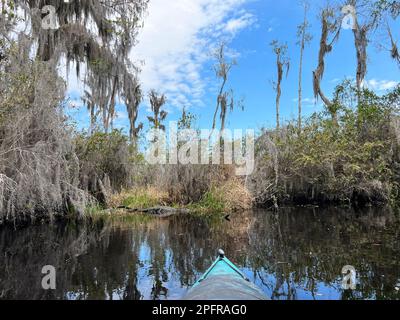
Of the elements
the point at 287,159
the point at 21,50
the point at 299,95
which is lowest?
the point at 287,159

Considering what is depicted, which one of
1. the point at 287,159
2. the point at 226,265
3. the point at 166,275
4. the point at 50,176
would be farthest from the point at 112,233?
the point at 287,159

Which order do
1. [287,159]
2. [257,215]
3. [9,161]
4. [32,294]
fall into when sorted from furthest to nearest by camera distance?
[287,159], [257,215], [9,161], [32,294]

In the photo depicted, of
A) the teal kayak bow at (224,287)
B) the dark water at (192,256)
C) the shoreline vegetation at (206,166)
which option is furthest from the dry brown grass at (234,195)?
the teal kayak bow at (224,287)

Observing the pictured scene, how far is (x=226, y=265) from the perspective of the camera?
5.77m

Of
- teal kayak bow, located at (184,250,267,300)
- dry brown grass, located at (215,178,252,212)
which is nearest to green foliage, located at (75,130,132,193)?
dry brown grass, located at (215,178,252,212)

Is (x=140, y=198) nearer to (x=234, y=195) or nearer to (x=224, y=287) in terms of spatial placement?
(x=234, y=195)

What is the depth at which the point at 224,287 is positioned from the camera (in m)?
4.41

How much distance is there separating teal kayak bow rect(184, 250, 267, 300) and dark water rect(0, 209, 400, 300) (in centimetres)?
60

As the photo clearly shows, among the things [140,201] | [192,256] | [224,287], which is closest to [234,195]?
[140,201]

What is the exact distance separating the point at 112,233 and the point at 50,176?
258cm

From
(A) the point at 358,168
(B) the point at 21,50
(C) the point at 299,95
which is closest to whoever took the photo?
(B) the point at 21,50

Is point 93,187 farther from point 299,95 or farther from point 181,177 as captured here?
point 299,95

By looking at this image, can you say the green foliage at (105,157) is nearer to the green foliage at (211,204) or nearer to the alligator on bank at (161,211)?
the alligator on bank at (161,211)

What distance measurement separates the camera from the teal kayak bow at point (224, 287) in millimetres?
4008
